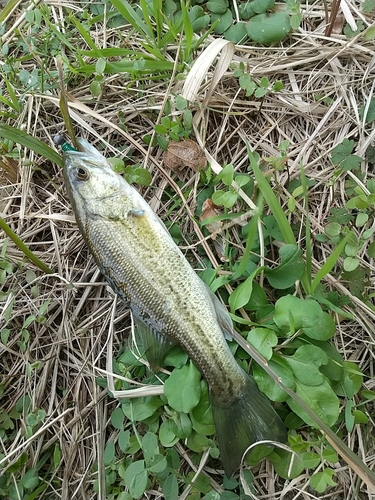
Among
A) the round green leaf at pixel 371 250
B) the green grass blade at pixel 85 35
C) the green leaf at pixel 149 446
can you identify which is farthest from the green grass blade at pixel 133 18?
the green leaf at pixel 149 446

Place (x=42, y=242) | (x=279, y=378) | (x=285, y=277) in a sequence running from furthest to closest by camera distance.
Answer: (x=42, y=242) < (x=285, y=277) < (x=279, y=378)

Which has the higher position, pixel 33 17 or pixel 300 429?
pixel 33 17

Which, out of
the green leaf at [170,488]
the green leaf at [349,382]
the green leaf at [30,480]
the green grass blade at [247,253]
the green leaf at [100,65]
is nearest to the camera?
the green grass blade at [247,253]

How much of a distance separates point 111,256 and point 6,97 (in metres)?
1.47

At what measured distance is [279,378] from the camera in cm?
220

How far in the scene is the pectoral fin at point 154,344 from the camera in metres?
2.39

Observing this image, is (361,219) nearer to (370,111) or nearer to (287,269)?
(287,269)

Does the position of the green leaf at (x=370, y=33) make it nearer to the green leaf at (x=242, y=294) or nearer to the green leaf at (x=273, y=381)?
the green leaf at (x=242, y=294)

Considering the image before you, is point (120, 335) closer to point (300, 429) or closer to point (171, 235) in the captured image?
point (171, 235)

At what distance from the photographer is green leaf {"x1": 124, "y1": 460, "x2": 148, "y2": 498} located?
2.33 meters

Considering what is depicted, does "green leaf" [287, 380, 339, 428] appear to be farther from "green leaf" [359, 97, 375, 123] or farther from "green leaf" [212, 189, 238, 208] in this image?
"green leaf" [359, 97, 375, 123]

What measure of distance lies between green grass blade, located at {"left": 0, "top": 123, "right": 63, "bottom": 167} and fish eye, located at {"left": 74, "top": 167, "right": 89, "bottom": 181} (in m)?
0.15

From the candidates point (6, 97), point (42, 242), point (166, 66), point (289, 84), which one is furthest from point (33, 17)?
point (289, 84)

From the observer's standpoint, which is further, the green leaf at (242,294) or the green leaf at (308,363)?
the green leaf at (242,294)
